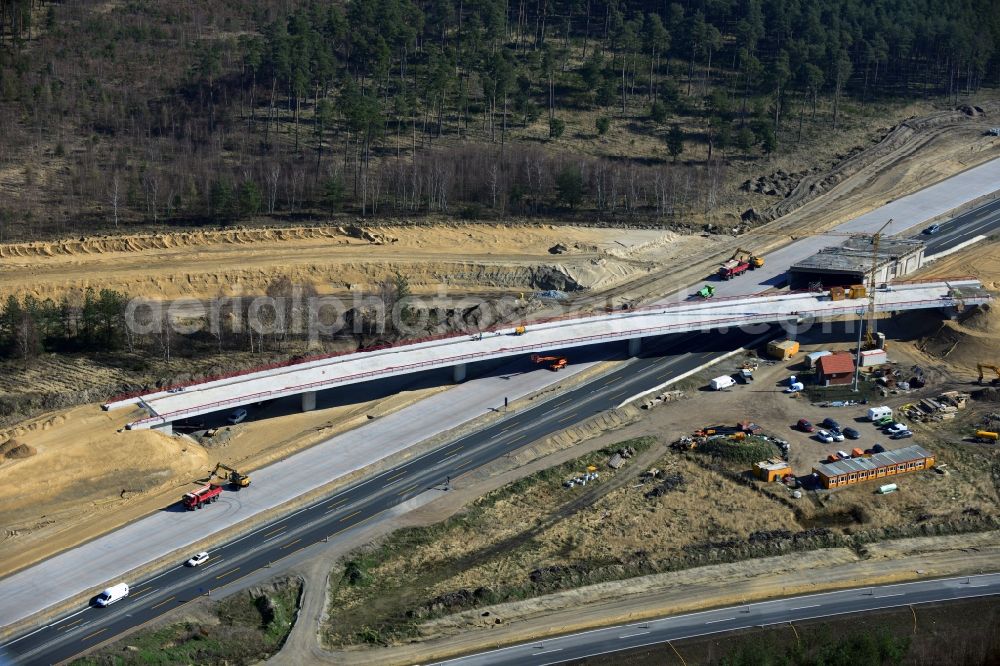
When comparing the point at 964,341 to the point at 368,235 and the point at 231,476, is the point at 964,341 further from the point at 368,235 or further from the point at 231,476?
the point at 231,476

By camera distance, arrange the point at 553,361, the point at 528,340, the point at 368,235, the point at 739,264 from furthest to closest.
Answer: the point at 368,235
the point at 739,264
the point at 553,361
the point at 528,340

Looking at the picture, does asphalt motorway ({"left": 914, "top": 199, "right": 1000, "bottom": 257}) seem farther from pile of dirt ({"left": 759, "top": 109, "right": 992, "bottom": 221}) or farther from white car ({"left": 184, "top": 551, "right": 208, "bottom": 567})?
white car ({"left": 184, "top": 551, "right": 208, "bottom": 567})

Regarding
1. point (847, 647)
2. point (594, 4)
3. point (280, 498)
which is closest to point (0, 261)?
point (280, 498)

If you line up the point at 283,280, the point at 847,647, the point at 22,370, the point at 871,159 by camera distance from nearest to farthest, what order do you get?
the point at 847,647, the point at 22,370, the point at 283,280, the point at 871,159

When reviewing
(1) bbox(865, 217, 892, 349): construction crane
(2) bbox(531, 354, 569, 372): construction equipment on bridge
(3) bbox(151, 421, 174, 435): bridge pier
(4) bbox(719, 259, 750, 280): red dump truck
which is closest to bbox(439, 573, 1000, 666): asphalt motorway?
(3) bbox(151, 421, 174, 435): bridge pier

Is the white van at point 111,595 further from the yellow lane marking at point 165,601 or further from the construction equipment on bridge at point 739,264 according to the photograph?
the construction equipment on bridge at point 739,264

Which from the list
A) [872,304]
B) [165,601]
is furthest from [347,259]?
[165,601]

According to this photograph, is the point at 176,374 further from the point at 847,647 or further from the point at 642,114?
the point at 642,114
